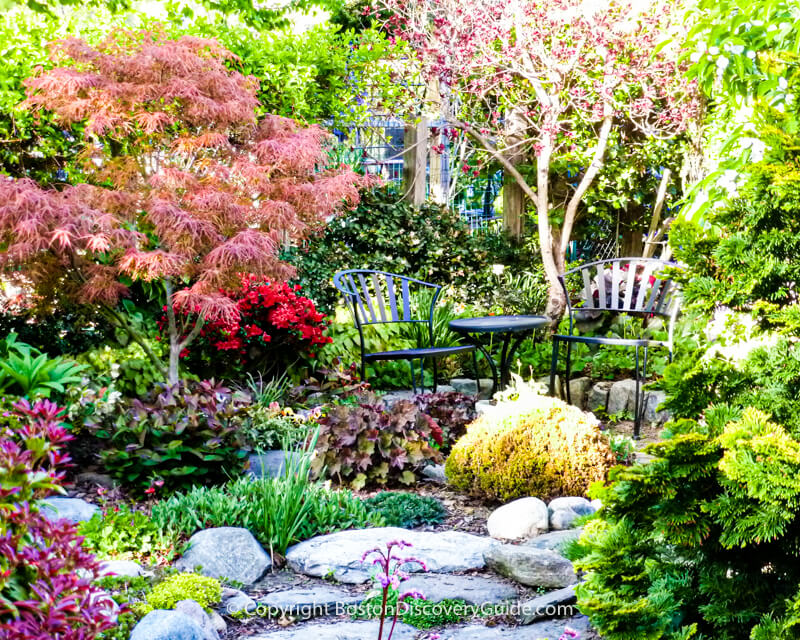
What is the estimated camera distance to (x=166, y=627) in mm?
2414

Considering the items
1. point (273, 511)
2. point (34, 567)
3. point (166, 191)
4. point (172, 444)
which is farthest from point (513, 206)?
point (34, 567)

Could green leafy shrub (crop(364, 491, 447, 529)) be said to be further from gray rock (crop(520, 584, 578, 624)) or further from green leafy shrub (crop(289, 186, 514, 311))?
green leafy shrub (crop(289, 186, 514, 311))

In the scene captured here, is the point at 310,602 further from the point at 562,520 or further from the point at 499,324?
the point at 499,324

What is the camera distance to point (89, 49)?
15.2 ft

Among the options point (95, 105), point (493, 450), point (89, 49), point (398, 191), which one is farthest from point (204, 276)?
point (398, 191)

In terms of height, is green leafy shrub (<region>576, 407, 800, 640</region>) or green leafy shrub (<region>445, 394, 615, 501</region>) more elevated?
green leafy shrub (<region>576, 407, 800, 640</region>)

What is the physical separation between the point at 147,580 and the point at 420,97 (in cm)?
644

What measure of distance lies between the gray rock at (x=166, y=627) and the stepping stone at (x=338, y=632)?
30 centimetres

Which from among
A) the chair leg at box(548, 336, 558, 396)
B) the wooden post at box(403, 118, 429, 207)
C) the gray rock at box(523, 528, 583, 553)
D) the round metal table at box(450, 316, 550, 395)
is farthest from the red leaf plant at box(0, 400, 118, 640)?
the wooden post at box(403, 118, 429, 207)

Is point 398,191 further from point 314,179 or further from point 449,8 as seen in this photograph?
point 314,179

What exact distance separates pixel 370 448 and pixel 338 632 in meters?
1.60

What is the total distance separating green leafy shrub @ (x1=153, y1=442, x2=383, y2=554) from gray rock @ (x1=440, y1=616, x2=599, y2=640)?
38.5 inches

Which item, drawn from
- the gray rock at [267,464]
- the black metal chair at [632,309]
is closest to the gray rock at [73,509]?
the gray rock at [267,464]

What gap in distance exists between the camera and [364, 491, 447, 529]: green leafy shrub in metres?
3.82
